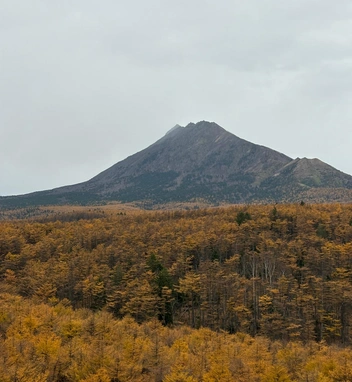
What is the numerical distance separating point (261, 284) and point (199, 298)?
11.2 meters

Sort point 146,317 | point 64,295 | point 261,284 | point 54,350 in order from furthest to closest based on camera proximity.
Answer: point 64,295 < point 261,284 < point 146,317 < point 54,350

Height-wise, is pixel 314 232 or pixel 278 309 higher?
pixel 314 232

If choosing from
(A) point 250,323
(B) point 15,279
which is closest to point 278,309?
(A) point 250,323

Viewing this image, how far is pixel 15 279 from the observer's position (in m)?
67.3

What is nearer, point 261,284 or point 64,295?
point 261,284

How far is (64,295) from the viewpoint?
208ft

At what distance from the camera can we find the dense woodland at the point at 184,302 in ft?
82.3

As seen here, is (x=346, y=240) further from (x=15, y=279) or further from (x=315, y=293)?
(x=15, y=279)

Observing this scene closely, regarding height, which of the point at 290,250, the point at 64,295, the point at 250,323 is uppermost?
the point at 290,250

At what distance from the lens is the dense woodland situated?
25094 mm

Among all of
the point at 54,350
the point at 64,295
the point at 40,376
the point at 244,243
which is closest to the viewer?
the point at 40,376

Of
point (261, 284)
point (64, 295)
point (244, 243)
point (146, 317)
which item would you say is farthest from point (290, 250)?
point (64, 295)

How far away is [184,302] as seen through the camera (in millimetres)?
63438

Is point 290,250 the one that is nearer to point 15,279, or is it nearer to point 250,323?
point 250,323
